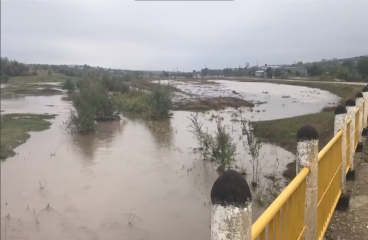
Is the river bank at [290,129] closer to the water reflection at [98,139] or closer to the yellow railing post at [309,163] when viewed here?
the water reflection at [98,139]

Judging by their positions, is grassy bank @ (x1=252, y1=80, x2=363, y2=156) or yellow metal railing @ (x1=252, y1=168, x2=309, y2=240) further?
grassy bank @ (x1=252, y1=80, x2=363, y2=156)

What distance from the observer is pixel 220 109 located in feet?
95.3

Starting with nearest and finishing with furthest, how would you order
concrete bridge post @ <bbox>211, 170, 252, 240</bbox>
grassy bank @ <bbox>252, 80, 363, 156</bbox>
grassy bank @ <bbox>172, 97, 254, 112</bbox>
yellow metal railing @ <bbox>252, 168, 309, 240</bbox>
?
1. concrete bridge post @ <bbox>211, 170, 252, 240</bbox>
2. yellow metal railing @ <bbox>252, 168, 309, 240</bbox>
3. grassy bank @ <bbox>252, 80, 363, 156</bbox>
4. grassy bank @ <bbox>172, 97, 254, 112</bbox>

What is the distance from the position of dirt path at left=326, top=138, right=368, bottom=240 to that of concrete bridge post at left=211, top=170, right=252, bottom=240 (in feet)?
9.28

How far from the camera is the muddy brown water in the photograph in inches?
272

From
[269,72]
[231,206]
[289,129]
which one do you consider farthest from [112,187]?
[269,72]

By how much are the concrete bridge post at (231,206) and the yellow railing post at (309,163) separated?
1.47m

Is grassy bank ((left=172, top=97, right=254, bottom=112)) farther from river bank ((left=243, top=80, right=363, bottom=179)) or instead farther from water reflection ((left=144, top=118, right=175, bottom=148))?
river bank ((left=243, top=80, right=363, bottom=179))

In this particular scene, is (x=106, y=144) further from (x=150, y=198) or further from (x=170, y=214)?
(x=170, y=214)

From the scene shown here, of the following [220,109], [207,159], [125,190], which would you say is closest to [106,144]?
[207,159]

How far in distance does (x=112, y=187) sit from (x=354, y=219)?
6508 millimetres

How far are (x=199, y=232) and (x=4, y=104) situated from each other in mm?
5642

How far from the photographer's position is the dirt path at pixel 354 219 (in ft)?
12.8

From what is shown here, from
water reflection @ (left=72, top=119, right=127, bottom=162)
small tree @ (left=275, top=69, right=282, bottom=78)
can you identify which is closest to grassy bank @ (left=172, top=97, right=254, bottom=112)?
water reflection @ (left=72, top=119, right=127, bottom=162)
